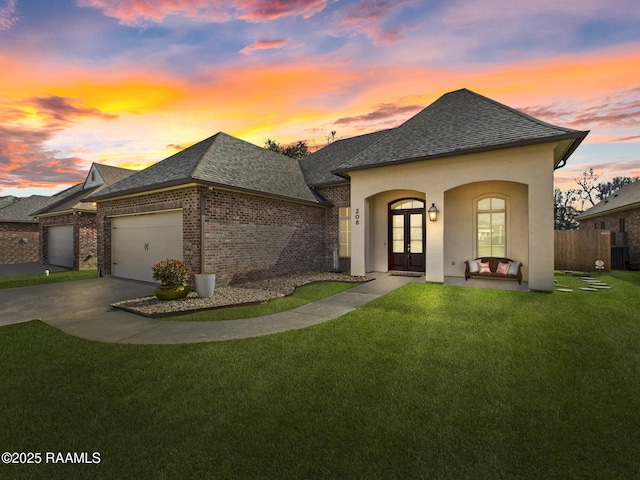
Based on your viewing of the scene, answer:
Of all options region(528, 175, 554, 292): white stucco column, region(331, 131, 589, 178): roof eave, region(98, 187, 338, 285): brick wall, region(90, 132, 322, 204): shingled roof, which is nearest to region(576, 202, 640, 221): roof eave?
region(331, 131, 589, 178): roof eave

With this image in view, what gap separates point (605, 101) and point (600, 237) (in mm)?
5795

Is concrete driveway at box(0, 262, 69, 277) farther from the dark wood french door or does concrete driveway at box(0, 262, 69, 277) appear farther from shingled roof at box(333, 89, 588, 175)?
the dark wood french door

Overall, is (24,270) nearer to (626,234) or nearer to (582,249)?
(582,249)

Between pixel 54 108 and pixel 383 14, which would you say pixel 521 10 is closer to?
pixel 383 14

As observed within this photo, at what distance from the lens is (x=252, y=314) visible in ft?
21.5

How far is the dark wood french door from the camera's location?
11.9m

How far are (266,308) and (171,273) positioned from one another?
2960mm

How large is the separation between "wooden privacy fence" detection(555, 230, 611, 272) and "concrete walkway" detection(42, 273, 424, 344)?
486 inches

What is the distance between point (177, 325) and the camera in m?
5.85

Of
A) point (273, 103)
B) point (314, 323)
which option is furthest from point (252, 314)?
point (273, 103)

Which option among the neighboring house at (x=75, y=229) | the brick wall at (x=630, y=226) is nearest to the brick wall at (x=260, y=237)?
the neighboring house at (x=75, y=229)

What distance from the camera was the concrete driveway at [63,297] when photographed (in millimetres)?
6930

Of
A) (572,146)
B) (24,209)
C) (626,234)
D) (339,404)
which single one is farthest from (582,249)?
(24,209)

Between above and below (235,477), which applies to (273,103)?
above
